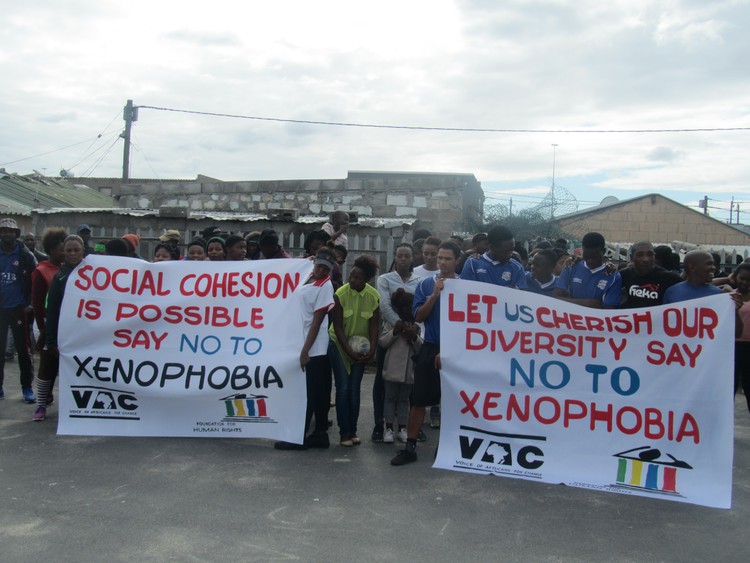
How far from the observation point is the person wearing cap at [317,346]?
20.4 ft

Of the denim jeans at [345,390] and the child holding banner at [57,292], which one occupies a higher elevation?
the child holding banner at [57,292]

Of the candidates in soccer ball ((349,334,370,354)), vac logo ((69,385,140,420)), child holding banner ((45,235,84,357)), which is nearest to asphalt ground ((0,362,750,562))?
vac logo ((69,385,140,420))

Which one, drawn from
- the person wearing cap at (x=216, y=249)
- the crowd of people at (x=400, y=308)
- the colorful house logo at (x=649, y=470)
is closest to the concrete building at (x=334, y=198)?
the person wearing cap at (x=216, y=249)

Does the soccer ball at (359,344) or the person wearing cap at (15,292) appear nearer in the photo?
the soccer ball at (359,344)

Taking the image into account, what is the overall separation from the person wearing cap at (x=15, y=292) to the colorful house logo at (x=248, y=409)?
8.75ft

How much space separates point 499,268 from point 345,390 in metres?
1.65

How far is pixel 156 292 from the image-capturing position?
6.59 meters

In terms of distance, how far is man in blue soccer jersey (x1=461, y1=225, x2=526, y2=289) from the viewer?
623cm

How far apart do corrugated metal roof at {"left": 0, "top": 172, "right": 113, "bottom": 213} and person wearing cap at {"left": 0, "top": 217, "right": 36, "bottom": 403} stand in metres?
12.0

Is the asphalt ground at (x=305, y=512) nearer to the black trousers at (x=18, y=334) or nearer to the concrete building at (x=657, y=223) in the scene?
the black trousers at (x=18, y=334)

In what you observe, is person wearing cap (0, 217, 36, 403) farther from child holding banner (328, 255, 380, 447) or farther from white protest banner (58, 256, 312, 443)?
child holding banner (328, 255, 380, 447)

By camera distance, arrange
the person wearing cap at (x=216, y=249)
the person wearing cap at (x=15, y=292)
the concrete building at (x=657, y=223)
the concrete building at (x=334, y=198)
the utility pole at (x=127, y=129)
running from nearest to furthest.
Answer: the person wearing cap at (x=216, y=249)
the person wearing cap at (x=15, y=292)
the concrete building at (x=334, y=198)
the utility pole at (x=127, y=129)
the concrete building at (x=657, y=223)

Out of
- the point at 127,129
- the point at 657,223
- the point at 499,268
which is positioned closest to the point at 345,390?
the point at 499,268

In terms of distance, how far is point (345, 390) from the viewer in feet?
20.9
